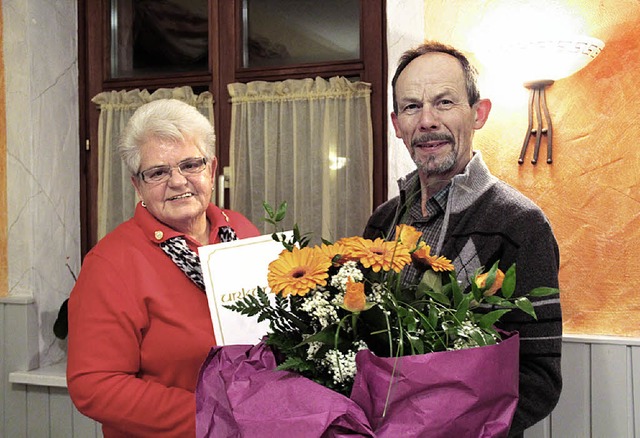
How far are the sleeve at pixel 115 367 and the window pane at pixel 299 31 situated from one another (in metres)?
1.60

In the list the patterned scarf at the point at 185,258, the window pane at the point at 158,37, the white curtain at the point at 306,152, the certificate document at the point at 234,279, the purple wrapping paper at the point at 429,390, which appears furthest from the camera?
the window pane at the point at 158,37

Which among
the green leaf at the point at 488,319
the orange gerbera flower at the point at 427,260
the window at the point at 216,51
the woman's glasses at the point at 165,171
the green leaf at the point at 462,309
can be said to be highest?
the window at the point at 216,51

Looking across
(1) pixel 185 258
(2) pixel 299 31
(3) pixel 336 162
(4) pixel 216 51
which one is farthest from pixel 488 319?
(4) pixel 216 51

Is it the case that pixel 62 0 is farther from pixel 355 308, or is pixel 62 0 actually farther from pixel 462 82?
pixel 355 308

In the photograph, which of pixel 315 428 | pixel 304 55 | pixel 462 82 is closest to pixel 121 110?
pixel 304 55

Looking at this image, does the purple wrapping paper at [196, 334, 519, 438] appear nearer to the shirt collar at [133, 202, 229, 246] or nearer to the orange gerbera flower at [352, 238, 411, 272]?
the orange gerbera flower at [352, 238, 411, 272]

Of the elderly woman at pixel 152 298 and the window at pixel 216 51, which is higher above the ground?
the window at pixel 216 51

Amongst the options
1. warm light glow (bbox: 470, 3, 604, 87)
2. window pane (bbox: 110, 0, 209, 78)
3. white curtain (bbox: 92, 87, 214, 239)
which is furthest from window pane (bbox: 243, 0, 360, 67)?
warm light glow (bbox: 470, 3, 604, 87)

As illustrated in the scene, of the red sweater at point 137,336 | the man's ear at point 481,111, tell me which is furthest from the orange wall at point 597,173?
the red sweater at point 137,336

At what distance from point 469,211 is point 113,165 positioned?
2.15 m

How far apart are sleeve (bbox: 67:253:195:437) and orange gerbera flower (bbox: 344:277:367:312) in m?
0.70

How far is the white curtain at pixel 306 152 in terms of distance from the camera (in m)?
2.82

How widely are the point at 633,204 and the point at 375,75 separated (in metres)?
1.09

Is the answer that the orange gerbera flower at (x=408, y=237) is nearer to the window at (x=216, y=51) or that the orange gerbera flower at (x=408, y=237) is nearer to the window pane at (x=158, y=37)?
the window at (x=216, y=51)
